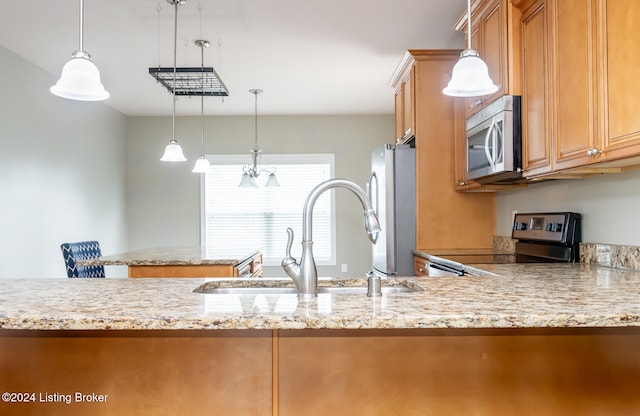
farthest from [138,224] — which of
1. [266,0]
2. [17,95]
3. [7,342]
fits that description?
[7,342]

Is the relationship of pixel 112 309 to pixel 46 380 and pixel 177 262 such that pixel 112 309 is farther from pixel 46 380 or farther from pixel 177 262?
pixel 177 262

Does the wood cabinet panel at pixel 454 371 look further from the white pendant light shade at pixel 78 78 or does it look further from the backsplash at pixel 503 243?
the backsplash at pixel 503 243

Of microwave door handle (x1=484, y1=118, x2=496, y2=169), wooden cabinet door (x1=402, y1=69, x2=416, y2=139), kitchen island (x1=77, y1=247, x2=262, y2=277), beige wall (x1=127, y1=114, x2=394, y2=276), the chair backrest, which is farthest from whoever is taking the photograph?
beige wall (x1=127, y1=114, x2=394, y2=276)

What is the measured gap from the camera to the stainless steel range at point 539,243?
250 centimetres

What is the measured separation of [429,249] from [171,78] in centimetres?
228

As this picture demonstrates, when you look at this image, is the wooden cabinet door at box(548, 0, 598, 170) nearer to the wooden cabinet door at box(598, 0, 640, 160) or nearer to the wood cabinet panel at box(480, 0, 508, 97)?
the wooden cabinet door at box(598, 0, 640, 160)

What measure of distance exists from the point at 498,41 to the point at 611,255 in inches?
48.9

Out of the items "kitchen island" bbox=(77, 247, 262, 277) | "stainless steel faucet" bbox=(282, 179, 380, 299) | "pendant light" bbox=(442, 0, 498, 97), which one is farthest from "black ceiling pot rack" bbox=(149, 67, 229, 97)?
"stainless steel faucet" bbox=(282, 179, 380, 299)

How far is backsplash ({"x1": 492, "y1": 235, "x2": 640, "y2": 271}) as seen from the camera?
208cm

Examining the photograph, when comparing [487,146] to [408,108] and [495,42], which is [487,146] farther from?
[408,108]

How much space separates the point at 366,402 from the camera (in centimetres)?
125

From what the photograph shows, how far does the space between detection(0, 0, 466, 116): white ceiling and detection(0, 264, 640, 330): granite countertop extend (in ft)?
7.30

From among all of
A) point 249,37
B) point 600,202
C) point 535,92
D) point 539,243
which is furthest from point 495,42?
point 249,37

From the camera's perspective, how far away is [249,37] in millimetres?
3572
